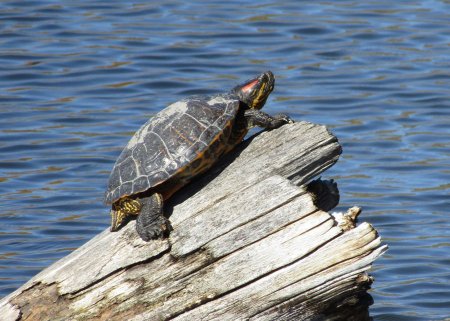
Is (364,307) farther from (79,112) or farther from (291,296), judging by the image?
(79,112)

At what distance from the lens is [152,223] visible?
4738 millimetres

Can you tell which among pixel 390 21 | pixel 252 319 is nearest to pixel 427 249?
pixel 252 319

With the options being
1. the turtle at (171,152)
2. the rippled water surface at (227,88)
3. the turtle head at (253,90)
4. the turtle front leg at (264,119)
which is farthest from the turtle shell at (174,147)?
the rippled water surface at (227,88)

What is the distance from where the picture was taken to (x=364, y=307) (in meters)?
→ 4.67

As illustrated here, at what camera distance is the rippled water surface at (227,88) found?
27.1 feet

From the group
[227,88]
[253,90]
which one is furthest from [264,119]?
[227,88]

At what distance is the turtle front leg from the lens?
5.16m

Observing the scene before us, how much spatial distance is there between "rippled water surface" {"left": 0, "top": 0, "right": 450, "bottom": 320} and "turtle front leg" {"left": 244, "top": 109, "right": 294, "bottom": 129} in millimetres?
2245

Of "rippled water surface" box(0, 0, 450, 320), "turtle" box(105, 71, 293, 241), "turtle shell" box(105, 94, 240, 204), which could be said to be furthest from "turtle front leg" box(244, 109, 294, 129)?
"rippled water surface" box(0, 0, 450, 320)

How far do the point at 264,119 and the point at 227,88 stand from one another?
5.66m

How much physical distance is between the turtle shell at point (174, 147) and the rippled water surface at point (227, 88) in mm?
2454

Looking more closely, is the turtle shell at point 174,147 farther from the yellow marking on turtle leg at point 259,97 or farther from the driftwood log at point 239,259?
the yellow marking on turtle leg at point 259,97

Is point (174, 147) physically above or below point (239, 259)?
above

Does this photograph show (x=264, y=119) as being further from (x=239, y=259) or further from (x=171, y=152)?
(x=239, y=259)
